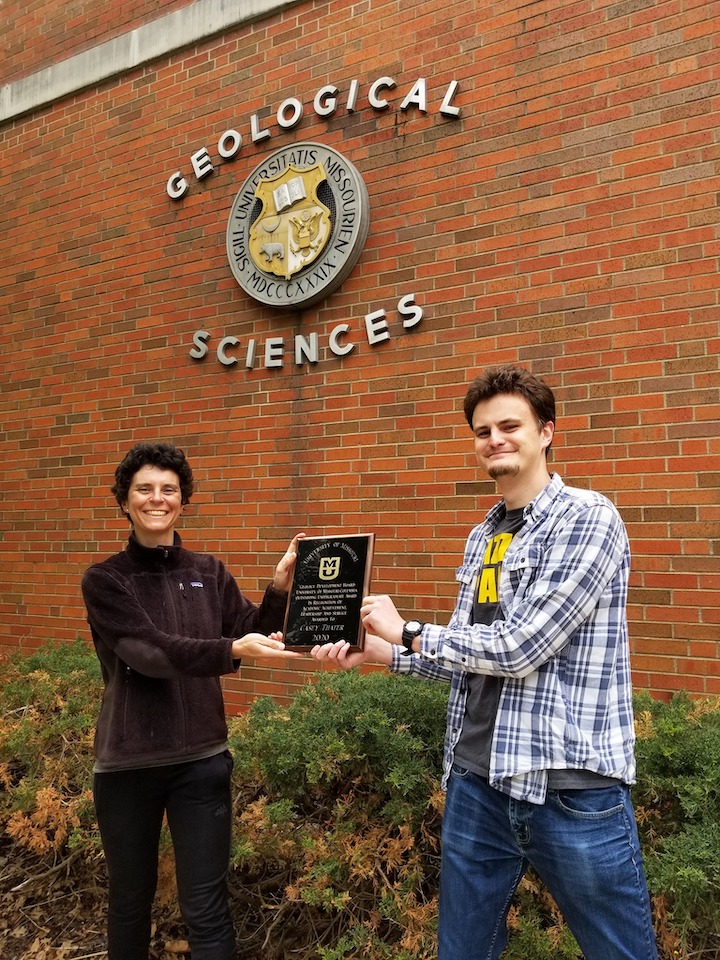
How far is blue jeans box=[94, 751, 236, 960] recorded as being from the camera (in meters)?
2.38

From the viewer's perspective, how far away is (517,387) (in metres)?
2.04

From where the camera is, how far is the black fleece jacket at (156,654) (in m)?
2.37

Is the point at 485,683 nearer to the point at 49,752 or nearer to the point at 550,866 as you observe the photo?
the point at 550,866

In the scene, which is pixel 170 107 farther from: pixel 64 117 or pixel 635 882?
pixel 635 882

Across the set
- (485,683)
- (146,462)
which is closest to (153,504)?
(146,462)

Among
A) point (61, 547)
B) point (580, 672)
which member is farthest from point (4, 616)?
point (580, 672)

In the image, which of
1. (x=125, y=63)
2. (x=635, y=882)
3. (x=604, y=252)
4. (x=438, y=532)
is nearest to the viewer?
(x=635, y=882)

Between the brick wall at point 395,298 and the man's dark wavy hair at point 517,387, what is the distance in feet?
6.25

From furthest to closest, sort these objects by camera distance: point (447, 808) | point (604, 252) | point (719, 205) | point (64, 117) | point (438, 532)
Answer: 1. point (64, 117)
2. point (438, 532)
3. point (604, 252)
4. point (719, 205)
5. point (447, 808)

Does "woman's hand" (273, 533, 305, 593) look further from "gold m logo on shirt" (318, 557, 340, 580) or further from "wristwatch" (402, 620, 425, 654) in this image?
"wristwatch" (402, 620, 425, 654)

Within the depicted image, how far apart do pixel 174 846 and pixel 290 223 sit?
3.66 meters

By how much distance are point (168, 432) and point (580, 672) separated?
13.3 feet

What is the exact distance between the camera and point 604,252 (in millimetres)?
3896

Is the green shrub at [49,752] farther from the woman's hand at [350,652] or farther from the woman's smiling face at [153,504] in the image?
the woman's hand at [350,652]
